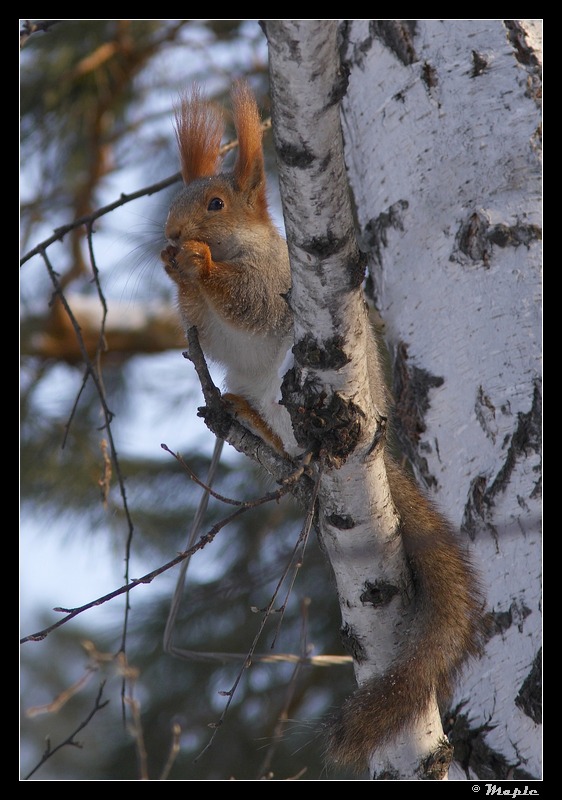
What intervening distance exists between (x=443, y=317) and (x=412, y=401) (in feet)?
0.44

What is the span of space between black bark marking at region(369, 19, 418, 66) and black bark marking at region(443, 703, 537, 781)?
94 cm

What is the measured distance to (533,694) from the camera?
942mm

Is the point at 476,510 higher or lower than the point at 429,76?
lower

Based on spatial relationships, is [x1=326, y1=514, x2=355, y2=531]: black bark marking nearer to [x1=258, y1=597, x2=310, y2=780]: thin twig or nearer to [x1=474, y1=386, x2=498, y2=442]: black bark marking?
[x1=474, y1=386, x2=498, y2=442]: black bark marking

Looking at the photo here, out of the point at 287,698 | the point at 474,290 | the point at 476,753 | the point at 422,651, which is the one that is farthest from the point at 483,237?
the point at 287,698

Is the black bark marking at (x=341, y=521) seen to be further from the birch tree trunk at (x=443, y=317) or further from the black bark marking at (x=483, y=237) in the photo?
the black bark marking at (x=483, y=237)

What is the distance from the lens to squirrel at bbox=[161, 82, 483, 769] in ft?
3.32

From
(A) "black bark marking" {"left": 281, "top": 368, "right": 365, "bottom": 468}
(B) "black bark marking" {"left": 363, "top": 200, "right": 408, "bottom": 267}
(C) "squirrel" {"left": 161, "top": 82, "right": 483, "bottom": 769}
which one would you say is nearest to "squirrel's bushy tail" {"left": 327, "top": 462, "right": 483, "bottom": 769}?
(C) "squirrel" {"left": 161, "top": 82, "right": 483, "bottom": 769}

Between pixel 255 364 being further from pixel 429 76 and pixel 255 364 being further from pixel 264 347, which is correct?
pixel 429 76

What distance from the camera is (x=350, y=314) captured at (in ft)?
2.92

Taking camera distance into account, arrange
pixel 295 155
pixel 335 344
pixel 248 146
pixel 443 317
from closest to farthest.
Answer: pixel 295 155, pixel 335 344, pixel 443 317, pixel 248 146

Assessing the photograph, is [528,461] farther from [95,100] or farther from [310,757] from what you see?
[95,100]

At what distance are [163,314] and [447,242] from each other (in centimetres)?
192
